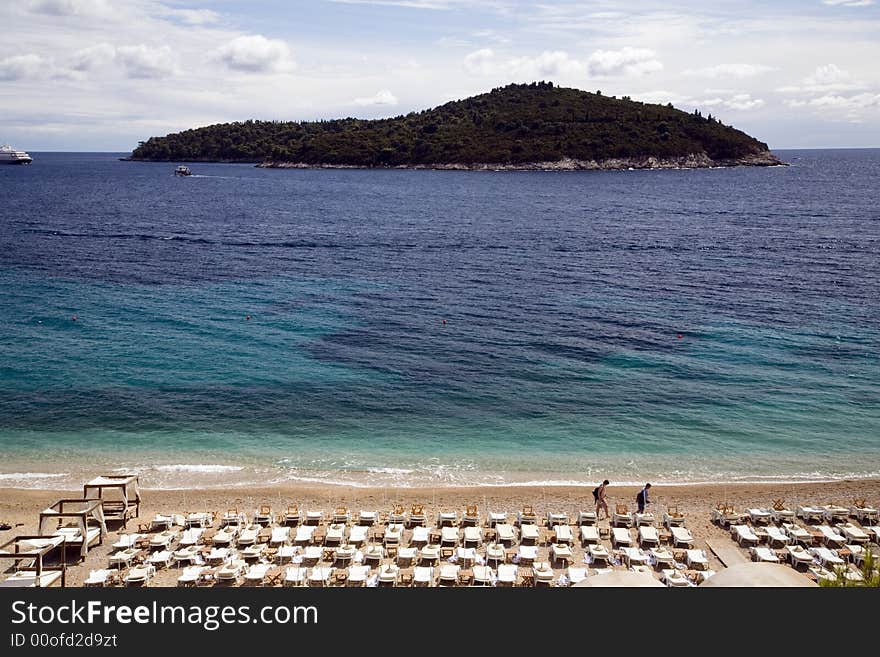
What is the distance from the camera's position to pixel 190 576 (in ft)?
71.4

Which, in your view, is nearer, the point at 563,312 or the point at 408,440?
the point at 408,440

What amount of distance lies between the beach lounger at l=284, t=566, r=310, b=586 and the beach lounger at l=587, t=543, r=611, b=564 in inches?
353

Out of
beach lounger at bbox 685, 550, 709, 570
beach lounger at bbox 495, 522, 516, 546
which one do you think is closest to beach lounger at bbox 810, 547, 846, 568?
beach lounger at bbox 685, 550, 709, 570

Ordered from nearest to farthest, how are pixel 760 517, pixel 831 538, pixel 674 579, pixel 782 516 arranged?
pixel 674 579 → pixel 831 538 → pixel 760 517 → pixel 782 516

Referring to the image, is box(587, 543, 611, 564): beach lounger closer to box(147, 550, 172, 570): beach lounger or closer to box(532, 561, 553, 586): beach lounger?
box(532, 561, 553, 586): beach lounger

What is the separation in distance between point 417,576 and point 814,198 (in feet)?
501

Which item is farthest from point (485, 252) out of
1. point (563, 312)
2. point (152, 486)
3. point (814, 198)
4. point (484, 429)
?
point (814, 198)

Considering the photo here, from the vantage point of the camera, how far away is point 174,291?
208 ft

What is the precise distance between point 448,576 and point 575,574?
3833 millimetres

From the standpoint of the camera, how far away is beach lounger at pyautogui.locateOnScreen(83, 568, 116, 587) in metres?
21.7

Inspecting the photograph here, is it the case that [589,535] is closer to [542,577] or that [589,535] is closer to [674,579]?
[542,577]

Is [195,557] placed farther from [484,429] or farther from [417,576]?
[484,429]

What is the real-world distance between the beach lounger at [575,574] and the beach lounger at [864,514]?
1129 centimetres

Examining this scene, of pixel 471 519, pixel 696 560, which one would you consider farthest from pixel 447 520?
pixel 696 560
